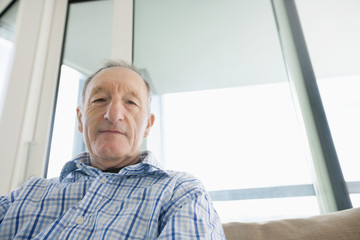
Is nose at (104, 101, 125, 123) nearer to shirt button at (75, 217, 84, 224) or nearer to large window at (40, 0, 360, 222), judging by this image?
shirt button at (75, 217, 84, 224)

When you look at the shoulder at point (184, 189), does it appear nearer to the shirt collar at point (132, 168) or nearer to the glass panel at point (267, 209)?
the shirt collar at point (132, 168)

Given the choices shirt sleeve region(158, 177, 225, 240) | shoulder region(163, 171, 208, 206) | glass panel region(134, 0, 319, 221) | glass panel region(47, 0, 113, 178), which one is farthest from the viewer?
glass panel region(47, 0, 113, 178)

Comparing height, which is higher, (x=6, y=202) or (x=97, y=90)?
(x=97, y=90)

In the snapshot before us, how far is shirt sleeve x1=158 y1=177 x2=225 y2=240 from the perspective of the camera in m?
A: 0.44

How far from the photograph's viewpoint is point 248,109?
121 cm

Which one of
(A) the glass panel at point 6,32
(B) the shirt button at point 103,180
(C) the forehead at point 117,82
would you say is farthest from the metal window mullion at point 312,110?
(A) the glass panel at point 6,32

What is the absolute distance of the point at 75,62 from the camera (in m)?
1.56

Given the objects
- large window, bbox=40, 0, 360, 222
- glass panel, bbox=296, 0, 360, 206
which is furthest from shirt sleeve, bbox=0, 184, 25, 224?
glass panel, bbox=296, 0, 360, 206

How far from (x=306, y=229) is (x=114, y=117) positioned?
26.9 inches

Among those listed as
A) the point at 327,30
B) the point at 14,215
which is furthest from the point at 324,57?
the point at 14,215

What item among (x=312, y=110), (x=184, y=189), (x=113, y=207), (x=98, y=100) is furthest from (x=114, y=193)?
(x=312, y=110)

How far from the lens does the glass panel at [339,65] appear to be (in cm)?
103

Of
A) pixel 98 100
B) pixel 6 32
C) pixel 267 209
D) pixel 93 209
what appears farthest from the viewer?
pixel 6 32

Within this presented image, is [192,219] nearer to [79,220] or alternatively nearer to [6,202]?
[79,220]
